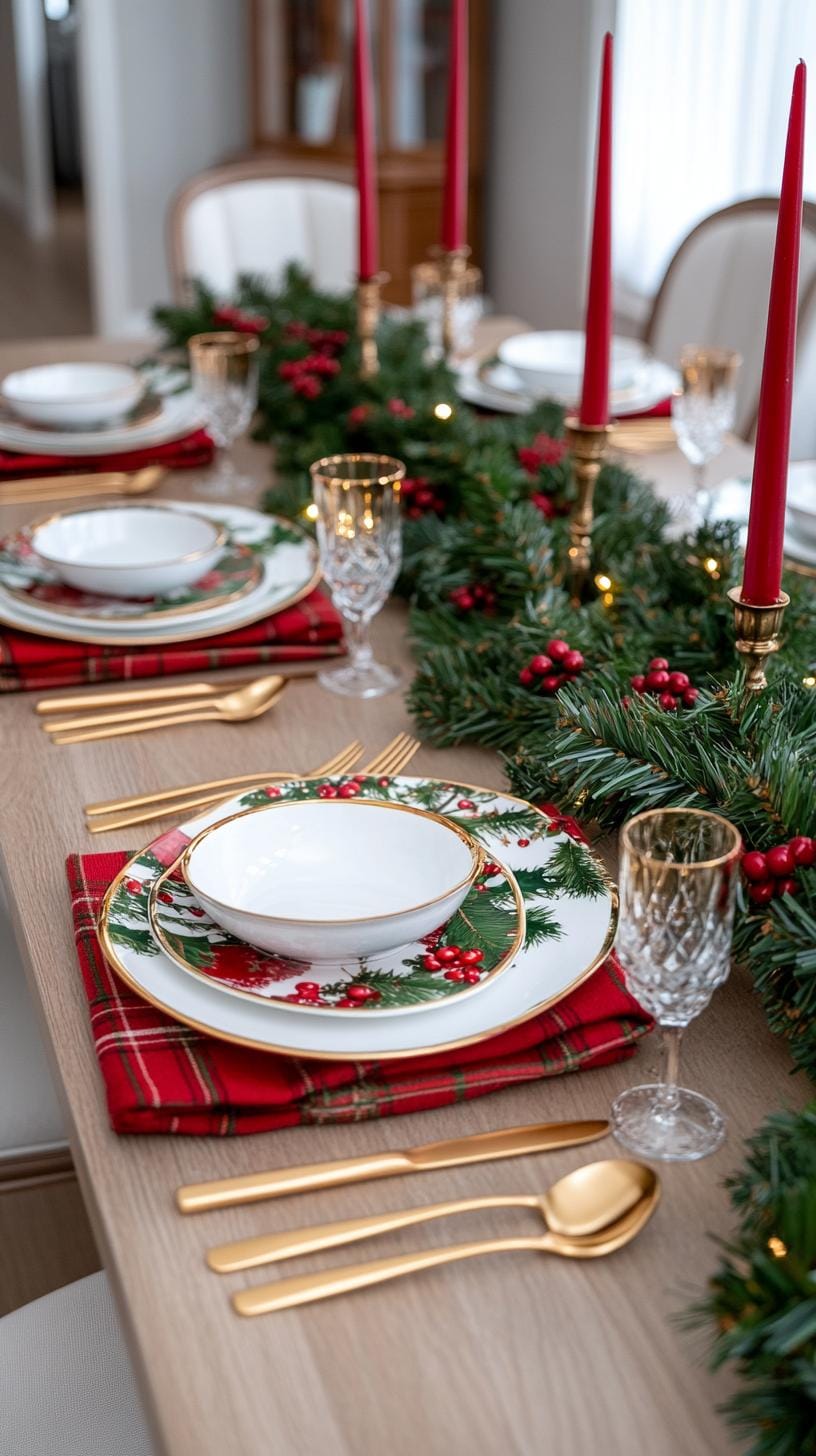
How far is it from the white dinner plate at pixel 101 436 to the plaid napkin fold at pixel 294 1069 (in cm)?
99

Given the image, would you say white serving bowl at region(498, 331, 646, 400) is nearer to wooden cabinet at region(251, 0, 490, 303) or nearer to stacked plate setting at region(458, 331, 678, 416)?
stacked plate setting at region(458, 331, 678, 416)

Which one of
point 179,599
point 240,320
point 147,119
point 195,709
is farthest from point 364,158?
point 147,119

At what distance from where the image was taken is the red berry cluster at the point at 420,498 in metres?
1.35

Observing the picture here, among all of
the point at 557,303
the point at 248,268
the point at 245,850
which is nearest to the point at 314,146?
the point at 557,303

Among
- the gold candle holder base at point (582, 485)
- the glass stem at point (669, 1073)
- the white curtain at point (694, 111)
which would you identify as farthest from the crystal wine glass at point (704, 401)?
the white curtain at point (694, 111)

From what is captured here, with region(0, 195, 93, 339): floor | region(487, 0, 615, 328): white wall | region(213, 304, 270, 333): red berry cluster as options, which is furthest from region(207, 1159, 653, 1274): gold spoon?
region(0, 195, 93, 339): floor

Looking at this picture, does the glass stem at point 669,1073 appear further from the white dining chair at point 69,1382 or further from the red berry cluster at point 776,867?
the white dining chair at point 69,1382

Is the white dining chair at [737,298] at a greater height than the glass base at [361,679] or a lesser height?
greater

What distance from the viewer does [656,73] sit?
3.52 metres

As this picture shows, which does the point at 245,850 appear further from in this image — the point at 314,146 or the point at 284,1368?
the point at 314,146

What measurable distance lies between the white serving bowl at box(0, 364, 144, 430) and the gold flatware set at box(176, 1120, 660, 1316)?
1.17 meters

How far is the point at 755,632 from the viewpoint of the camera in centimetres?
84

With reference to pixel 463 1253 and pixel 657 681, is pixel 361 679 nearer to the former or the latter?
pixel 657 681

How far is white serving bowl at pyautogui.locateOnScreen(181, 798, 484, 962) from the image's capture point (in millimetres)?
736
